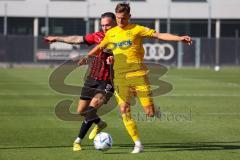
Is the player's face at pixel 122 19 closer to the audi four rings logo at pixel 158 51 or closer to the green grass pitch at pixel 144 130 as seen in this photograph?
the green grass pitch at pixel 144 130

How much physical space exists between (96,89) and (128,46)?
3.81 ft

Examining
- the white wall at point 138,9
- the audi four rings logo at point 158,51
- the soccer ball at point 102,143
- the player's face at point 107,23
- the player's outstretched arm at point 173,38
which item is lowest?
the soccer ball at point 102,143

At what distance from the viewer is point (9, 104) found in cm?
2186

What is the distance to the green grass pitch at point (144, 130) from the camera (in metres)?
11.7

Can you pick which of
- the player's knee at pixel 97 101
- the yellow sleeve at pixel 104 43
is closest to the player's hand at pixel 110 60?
the yellow sleeve at pixel 104 43

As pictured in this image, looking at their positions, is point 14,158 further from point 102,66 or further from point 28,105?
point 28,105

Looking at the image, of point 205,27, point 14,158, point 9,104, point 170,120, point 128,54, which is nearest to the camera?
point 14,158

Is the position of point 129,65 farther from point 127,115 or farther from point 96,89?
point 96,89

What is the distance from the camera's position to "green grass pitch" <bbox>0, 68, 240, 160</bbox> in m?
11.7

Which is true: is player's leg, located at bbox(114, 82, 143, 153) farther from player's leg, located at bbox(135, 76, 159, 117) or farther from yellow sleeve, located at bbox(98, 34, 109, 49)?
yellow sleeve, located at bbox(98, 34, 109, 49)

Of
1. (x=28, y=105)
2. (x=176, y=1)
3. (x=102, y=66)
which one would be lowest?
(x=28, y=105)

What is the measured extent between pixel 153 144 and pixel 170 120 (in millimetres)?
4506

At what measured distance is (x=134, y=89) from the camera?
1206 centimetres

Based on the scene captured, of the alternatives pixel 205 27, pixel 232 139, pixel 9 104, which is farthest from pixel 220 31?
pixel 232 139
